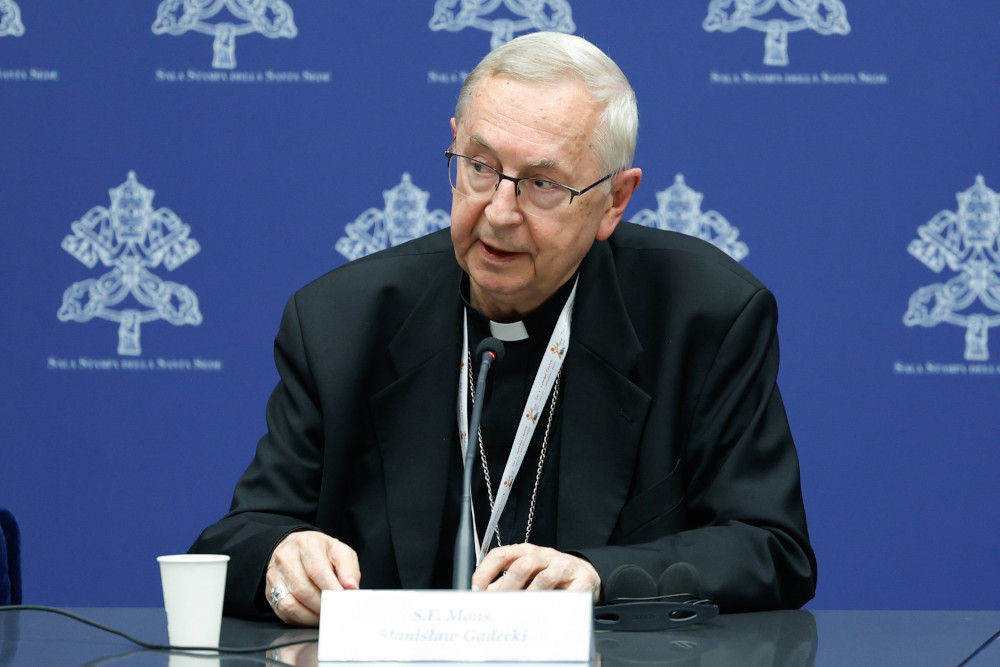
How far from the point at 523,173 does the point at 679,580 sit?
75 centimetres

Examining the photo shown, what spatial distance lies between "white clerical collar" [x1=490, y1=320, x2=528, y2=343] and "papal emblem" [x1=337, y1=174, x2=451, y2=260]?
102 centimetres

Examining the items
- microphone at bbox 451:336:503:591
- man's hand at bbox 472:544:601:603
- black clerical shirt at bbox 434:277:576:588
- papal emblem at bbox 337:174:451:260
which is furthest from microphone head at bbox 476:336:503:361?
papal emblem at bbox 337:174:451:260

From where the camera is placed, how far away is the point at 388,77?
129 inches

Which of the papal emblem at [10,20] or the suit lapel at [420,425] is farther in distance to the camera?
the papal emblem at [10,20]

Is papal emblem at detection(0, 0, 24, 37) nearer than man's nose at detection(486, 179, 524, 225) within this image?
No

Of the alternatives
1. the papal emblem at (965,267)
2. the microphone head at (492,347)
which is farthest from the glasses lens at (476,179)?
the papal emblem at (965,267)

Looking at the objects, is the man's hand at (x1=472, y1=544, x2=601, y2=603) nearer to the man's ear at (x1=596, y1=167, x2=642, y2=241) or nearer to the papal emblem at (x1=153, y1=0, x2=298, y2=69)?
the man's ear at (x1=596, y1=167, x2=642, y2=241)

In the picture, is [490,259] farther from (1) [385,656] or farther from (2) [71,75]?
(2) [71,75]

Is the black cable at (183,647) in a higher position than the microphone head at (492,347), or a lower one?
lower

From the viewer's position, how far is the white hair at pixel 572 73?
80.6 inches

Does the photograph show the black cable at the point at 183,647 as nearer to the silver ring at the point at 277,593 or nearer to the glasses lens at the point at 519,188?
the silver ring at the point at 277,593

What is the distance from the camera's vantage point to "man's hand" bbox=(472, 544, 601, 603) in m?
1.53

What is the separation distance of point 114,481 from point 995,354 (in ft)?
7.95

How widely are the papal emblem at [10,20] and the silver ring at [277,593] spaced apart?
7.49 feet
